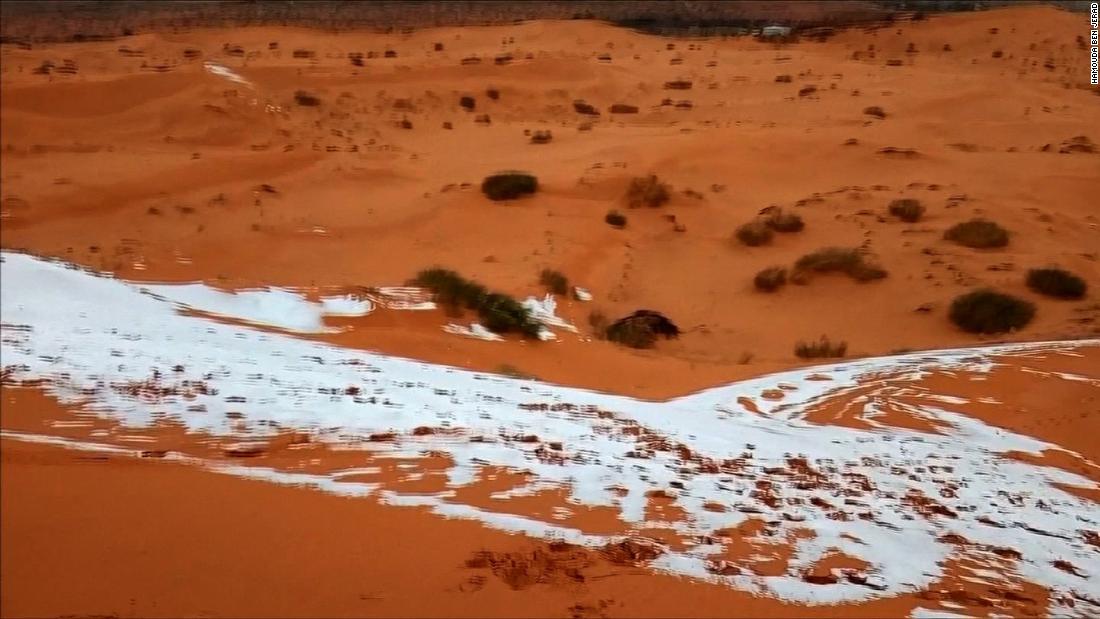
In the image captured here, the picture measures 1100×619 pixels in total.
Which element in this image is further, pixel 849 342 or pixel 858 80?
pixel 858 80

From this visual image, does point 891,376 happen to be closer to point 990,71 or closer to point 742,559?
point 742,559

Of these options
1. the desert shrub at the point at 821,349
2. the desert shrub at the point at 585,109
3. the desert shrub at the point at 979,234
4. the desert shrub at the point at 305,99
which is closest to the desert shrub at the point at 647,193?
the desert shrub at the point at 979,234

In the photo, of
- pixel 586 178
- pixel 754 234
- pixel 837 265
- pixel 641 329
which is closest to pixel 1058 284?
pixel 837 265

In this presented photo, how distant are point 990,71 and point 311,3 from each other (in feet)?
68.7

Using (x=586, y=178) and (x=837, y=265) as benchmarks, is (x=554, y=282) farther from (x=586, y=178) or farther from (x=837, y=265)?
(x=586, y=178)

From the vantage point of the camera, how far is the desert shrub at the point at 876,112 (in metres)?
18.6

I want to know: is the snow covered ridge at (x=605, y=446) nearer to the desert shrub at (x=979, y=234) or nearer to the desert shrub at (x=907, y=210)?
the desert shrub at (x=979, y=234)

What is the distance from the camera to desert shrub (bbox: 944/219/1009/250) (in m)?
12.5

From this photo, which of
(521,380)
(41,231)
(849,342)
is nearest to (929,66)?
(849,342)

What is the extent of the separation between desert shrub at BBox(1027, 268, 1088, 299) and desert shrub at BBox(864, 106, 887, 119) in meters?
8.23

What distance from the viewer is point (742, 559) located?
4219mm

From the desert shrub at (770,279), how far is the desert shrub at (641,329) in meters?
2.02

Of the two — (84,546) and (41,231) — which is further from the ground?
(41,231)

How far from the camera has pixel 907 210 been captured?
13.6 m
